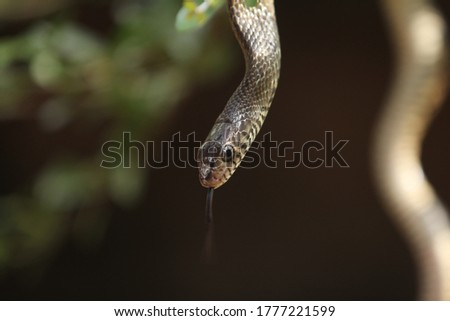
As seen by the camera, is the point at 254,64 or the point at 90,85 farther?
the point at 90,85

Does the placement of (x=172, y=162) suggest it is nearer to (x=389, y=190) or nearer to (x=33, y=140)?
(x=33, y=140)

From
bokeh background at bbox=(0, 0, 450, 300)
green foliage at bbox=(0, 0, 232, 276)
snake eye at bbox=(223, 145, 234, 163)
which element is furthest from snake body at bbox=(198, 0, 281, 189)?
bokeh background at bbox=(0, 0, 450, 300)

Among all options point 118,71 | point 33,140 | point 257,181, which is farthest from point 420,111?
point 33,140

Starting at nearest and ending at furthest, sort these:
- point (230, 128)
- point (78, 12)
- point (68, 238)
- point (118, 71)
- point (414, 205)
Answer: point (230, 128) → point (414, 205) → point (118, 71) → point (78, 12) → point (68, 238)

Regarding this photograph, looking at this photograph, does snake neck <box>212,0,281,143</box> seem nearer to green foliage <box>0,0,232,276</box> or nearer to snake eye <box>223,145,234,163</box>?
snake eye <box>223,145,234,163</box>

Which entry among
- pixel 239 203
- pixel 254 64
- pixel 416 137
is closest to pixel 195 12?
pixel 254 64

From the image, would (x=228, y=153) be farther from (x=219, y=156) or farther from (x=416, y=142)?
(x=416, y=142)

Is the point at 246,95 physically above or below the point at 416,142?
above
